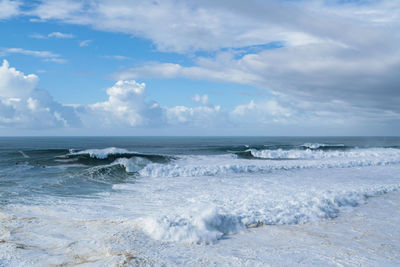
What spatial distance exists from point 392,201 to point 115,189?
33.7 feet

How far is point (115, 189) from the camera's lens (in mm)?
11516

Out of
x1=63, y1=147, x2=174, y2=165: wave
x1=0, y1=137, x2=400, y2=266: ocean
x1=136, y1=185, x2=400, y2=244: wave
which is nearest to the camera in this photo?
x1=0, y1=137, x2=400, y2=266: ocean

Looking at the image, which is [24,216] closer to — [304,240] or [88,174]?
[304,240]

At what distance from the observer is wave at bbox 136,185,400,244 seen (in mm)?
5828

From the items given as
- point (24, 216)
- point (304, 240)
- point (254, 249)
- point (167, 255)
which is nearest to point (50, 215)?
point (24, 216)

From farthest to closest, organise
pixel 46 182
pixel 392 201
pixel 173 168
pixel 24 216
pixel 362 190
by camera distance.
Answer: pixel 173 168
pixel 46 182
pixel 362 190
pixel 392 201
pixel 24 216

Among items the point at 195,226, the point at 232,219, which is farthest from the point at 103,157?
the point at 195,226

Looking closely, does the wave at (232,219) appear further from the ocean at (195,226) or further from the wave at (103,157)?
the wave at (103,157)

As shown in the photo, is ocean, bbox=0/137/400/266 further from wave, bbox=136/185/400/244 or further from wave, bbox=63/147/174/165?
wave, bbox=63/147/174/165

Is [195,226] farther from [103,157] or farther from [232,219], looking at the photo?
[103,157]

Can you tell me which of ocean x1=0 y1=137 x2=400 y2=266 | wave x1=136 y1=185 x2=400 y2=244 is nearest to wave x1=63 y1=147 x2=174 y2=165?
ocean x1=0 y1=137 x2=400 y2=266

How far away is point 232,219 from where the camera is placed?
6.79 metres

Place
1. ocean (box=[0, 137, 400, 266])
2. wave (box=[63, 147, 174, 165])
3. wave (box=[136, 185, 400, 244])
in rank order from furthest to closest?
wave (box=[63, 147, 174, 165]) → wave (box=[136, 185, 400, 244]) → ocean (box=[0, 137, 400, 266])

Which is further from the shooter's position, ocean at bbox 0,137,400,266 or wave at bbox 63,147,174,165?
wave at bbox 63,147,174,165
